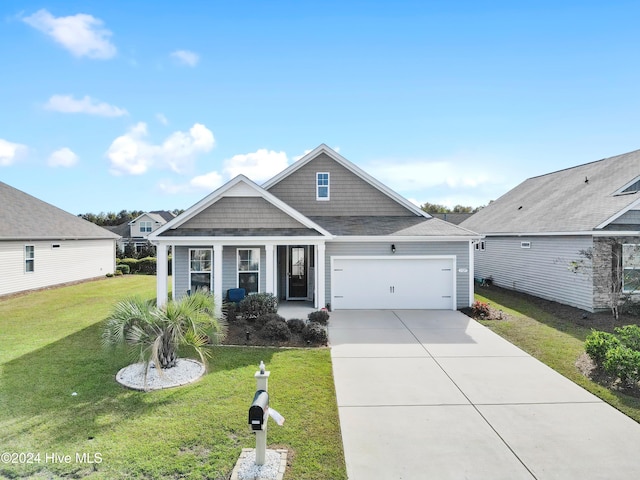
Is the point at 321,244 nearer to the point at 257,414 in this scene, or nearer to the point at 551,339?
the point at 551,339

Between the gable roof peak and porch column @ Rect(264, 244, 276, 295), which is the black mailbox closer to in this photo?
porch column @ Rect(264, 244, 276, 295)

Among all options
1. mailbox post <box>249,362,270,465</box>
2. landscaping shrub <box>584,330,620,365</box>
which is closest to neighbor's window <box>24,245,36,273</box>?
mailbox post <box>249,362,270,465</box>

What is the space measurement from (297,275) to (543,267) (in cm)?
1047

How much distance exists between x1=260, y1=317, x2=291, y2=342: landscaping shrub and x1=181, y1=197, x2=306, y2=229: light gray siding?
3994 mm

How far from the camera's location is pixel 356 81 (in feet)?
52.5

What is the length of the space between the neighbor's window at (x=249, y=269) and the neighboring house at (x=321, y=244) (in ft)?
0.12

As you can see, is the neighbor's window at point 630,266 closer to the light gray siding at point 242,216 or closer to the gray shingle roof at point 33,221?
the light gray siding at point 242,216

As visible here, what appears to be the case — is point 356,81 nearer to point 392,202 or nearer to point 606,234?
point 392,202

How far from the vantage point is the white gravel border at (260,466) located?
4066mm

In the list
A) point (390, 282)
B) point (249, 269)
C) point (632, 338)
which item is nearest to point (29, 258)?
point (249, 269)

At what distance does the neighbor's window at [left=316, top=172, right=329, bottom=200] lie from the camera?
51.2 ft

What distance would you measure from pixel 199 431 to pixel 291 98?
15.2 metres

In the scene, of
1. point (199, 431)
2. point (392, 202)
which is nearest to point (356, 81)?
point (392, 202)

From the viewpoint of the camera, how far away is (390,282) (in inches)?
536
